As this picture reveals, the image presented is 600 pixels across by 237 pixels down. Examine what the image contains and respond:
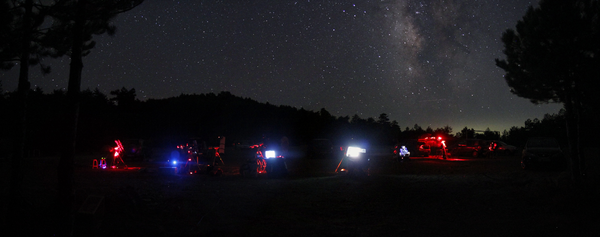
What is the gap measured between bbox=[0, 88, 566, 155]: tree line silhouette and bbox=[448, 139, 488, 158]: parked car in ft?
31.1

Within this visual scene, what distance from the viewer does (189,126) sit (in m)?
83.5

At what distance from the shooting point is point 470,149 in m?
30.8

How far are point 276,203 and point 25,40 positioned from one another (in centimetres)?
615

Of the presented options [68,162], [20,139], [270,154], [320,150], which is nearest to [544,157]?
[270,154]

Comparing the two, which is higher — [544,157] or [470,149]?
[470,149]

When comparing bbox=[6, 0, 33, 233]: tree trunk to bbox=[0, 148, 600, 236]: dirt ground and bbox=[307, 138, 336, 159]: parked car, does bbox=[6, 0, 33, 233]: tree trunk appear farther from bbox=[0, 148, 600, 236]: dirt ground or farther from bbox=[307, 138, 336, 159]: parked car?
bbox=[307, 138, 336, 159]: parked car

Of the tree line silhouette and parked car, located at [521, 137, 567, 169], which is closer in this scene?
parked car, located at [521, 137, 567, 169]

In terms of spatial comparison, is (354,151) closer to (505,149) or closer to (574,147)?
(574,147)

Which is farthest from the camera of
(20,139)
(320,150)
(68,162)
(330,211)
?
(320,150)

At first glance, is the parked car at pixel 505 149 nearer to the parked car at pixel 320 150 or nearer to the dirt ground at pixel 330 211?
the parked car at pixel 320 150

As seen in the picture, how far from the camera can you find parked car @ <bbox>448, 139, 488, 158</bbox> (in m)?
30.6

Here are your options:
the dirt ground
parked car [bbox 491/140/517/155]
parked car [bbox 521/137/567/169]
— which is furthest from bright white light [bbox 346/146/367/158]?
parked car [bbox 491/140/517/155]

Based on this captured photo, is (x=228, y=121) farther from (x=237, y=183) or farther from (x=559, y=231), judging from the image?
(x=559, y=231)

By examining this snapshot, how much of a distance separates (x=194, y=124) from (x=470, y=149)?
66.4 meters
